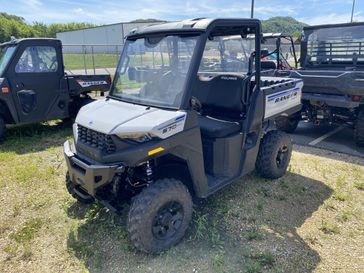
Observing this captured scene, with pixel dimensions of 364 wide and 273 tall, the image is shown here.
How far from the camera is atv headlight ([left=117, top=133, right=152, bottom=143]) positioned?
109 inches

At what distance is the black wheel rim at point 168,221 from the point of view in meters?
3.04

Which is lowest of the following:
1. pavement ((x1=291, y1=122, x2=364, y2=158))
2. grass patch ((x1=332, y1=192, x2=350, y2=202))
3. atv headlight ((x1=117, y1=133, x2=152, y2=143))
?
grass patch ((x1=332, y1=192, x2=350, y2=202))

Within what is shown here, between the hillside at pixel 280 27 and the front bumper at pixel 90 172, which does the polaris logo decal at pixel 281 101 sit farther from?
the front bumper at pixel 90 172

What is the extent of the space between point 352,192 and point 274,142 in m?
1.23

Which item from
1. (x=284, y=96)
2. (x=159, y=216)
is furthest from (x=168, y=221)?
(x=284, y=96)

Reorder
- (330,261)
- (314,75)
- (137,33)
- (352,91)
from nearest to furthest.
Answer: (330,261) → (137,33) → (352,91) → (314,75)

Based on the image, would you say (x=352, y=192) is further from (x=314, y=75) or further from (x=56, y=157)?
(x=56, y=157)

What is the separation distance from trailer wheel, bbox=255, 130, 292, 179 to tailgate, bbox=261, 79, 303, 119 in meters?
0.34

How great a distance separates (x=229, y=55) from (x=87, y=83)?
4.36 metres

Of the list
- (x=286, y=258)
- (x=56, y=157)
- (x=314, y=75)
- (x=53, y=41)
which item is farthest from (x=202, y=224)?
(x=53, y=41)

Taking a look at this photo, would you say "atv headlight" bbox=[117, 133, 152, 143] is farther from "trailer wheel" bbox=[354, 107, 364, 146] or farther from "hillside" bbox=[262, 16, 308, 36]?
"trailer wheel" bbox=[354, 107, 364, 146]

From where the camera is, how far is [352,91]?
5.53 m

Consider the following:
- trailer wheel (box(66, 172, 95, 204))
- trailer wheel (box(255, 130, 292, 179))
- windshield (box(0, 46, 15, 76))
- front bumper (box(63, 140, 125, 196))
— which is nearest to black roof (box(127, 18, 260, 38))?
front bumper (box(63, 140, 125, 196))

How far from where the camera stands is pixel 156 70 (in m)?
3.32
